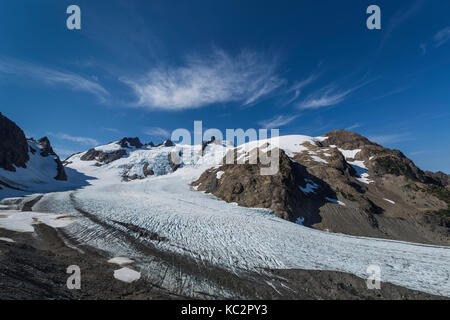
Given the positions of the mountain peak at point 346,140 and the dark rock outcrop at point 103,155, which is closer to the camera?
the mountain peak at point 346,140

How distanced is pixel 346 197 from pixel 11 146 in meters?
106

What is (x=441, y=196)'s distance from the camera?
152ft

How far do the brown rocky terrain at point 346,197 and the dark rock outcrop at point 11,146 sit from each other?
62.4m

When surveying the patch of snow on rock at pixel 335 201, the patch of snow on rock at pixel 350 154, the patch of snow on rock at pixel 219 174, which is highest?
the patch of snow on rock at pixel 350 154

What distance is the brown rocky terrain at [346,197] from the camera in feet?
123

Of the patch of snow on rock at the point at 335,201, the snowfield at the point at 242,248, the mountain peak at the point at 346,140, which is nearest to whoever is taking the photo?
the snowfield at the point at 242,248

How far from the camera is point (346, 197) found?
45.9 m

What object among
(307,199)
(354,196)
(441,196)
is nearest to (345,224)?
(307,199)

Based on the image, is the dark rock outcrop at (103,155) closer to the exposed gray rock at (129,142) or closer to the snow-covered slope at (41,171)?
the exposed gray rock at (129,142)

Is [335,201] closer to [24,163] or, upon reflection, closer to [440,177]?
[440,177]

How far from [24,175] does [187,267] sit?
7785cm

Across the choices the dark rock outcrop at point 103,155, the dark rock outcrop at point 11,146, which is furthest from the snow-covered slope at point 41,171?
the dark rock outcrop at point 103,155

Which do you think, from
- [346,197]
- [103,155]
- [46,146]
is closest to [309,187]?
[346,197]

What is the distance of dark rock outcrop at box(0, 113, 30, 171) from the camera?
57.7 metres
